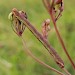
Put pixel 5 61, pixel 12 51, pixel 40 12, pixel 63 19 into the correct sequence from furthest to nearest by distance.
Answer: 1. pixel 40 12
2. pixel 63 19
3. pixel 12 51
4. pixel 5 61

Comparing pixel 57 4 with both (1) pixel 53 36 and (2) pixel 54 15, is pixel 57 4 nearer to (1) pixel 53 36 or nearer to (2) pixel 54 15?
(2) pixel 54 15

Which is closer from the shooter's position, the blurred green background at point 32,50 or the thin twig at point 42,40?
the thin twig at point 42,40

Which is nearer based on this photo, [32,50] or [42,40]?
[42,40]

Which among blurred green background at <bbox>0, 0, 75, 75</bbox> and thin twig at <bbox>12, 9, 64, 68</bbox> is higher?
thin twig at <bbox>12, 9, 64, 68</bbox>

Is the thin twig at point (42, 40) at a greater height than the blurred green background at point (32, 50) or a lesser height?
greater

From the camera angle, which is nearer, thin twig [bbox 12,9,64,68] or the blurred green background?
thin twig [bbox 12,9,64,68]

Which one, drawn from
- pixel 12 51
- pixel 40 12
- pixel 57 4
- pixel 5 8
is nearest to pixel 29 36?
pixel 12 51

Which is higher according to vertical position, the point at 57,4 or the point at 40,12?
the point at 57,4

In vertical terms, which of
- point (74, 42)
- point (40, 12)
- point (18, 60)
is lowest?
point (40, 12)

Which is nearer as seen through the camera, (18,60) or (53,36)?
(18,60)

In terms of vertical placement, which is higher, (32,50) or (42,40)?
(42,40)

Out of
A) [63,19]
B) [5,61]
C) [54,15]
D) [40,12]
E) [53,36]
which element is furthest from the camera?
[40,12]
